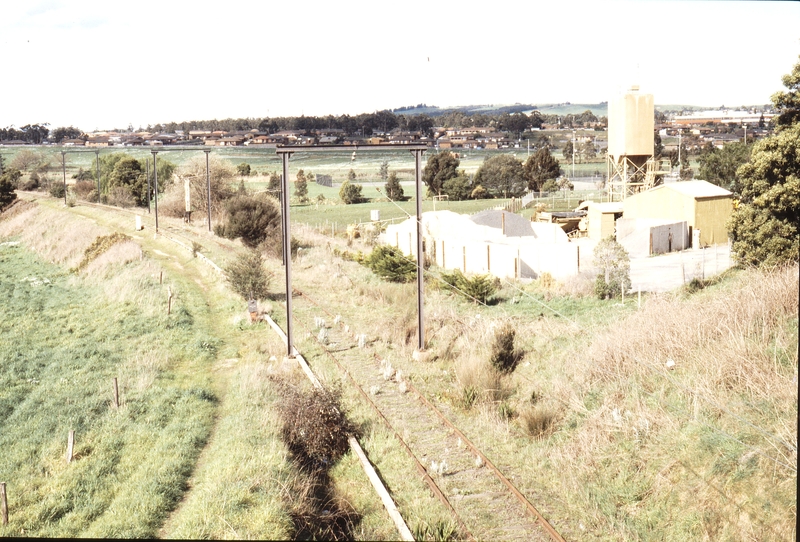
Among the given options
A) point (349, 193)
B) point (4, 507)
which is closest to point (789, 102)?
point (4, 507)

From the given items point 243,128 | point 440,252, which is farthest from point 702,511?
point 243,128

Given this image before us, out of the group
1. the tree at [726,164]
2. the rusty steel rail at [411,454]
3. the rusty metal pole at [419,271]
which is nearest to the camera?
the rusty steel rail at [411,454]

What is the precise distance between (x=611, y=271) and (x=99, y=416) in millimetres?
16785

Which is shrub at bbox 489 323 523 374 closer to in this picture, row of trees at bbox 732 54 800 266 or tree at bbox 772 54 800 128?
row of trees at bbox 732 54 800 266

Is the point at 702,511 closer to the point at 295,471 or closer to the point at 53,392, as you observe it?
the point at 295,471

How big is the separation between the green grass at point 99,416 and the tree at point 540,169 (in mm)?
68794

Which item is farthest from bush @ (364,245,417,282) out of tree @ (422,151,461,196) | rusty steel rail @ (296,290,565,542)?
tree @ (422,151,461,196)

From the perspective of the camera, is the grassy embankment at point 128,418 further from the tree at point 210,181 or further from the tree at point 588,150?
the tree at point 588,150

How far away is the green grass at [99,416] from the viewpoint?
468 inches

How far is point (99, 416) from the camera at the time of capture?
1648cm

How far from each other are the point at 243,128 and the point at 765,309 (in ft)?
288

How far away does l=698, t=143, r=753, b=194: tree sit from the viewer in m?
57.5

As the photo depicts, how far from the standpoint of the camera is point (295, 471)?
12547 mm

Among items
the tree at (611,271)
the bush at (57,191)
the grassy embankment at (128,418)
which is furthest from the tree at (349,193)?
the tree at (611,271)
